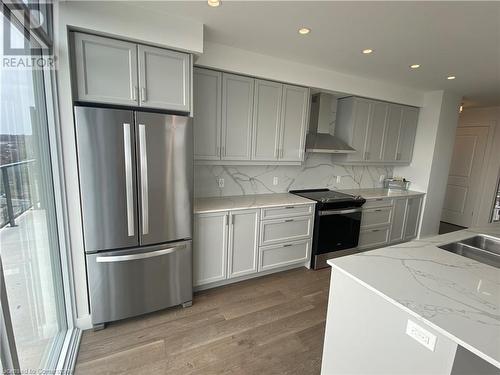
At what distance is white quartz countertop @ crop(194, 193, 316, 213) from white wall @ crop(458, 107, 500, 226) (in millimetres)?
4354

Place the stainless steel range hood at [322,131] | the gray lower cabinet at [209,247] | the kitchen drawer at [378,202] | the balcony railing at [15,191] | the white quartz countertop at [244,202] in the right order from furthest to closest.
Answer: the kitchen drawer at [378,202] < the stainless steel range hood at [322,131] < the white quartz countertop at [244,202] < the gray lower cabinet at [209,247] < the balcony railing at [15,191]

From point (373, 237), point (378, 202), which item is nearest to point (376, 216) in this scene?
point (378, 202)

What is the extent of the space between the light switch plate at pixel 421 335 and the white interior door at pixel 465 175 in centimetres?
572

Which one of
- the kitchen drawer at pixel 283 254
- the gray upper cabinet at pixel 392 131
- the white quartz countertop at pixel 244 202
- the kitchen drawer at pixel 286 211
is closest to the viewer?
the white quartz countertop at pixel 244 202

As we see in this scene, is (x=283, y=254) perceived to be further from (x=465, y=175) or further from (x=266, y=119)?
(x=465, y=175)

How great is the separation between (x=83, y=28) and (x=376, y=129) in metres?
3.79

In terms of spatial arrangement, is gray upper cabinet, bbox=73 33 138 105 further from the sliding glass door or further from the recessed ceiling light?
the recessed ceiling light

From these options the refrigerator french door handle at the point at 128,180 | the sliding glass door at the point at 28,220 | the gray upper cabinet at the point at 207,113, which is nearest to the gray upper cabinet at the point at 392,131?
the gray upper cabinet at the point at 207,113

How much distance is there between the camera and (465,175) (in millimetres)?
5324

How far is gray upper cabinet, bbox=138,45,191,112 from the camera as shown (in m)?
2.00

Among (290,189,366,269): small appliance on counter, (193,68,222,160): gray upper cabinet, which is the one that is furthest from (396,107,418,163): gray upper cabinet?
(193,68,222,160): gray upper cabinet

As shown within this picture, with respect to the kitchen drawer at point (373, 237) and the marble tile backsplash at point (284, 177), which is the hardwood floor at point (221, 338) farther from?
the kitchen drawer at point (373, 237)

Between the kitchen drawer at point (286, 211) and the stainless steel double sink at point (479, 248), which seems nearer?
the stainless steel double sink at point (479, 248)

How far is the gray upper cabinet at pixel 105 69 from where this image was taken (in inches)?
71.3
